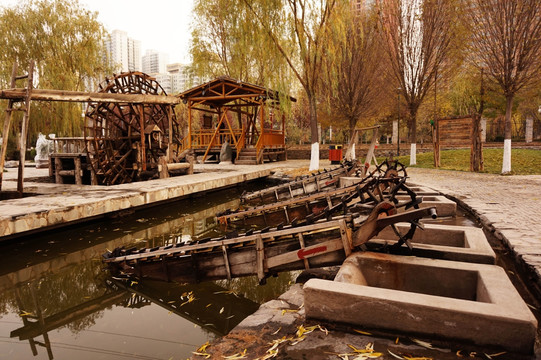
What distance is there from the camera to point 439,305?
2699 millimetres

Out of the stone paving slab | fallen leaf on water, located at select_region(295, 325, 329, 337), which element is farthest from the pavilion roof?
fallen leaf on water, located at select_region(295, 325, 329, 337)

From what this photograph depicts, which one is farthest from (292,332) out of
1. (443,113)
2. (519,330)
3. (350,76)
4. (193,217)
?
(443,113)

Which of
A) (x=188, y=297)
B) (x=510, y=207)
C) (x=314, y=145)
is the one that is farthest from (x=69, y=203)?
(x=314, y=145)

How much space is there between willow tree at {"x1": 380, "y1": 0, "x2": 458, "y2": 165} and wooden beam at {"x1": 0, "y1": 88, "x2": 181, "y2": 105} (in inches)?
480

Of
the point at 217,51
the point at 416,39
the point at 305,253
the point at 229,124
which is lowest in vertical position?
the point at 305,253

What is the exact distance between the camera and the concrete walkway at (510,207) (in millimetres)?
4560

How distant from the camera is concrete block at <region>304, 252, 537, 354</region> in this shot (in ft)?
8.41

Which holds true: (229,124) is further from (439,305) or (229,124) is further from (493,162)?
(439,305)

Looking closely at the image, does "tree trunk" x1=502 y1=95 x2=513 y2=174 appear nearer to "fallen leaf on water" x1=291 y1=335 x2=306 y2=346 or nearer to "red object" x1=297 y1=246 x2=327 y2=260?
"red object" x1=297 y1=246 x2=327 y2=260

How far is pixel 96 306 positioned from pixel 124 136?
456 inches

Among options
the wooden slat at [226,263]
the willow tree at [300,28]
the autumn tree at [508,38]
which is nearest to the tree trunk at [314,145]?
the willow tree at [300,28]

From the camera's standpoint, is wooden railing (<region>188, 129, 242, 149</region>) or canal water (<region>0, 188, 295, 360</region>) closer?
canal water (<region>0, 188, 295, 360</region>)

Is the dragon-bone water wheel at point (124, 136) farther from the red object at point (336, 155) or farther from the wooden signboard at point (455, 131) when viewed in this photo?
the wooden signboard at point (455, 131)

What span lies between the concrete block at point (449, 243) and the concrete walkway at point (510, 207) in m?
0.61
